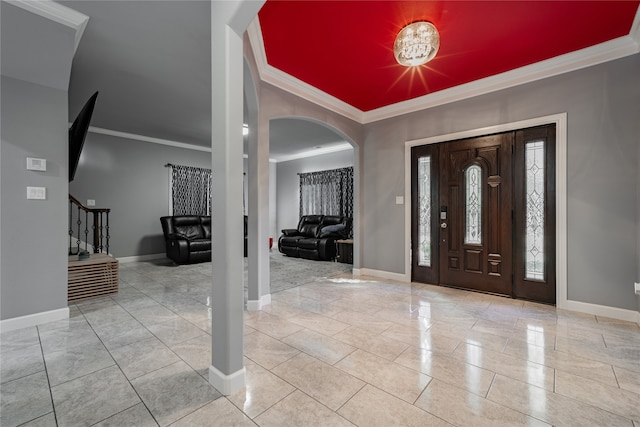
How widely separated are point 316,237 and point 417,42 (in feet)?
15.7

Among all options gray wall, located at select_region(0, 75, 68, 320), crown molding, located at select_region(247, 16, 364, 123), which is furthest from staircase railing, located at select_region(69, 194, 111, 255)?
crown molding, located at select_region(247, 16, 364, 123)

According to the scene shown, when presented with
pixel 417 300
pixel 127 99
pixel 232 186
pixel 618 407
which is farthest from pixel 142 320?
pixel 618 407

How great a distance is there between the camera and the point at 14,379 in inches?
71.4

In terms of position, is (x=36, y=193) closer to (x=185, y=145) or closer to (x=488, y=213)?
(x=185, y=145)

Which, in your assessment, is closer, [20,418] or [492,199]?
[20,418]

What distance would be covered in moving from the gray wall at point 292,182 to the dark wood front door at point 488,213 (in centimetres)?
372

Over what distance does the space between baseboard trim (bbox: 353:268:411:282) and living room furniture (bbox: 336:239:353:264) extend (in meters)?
1.15

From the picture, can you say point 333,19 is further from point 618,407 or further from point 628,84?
point 618,407

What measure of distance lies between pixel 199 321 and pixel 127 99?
142 inches

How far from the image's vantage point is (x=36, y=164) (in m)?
2.69

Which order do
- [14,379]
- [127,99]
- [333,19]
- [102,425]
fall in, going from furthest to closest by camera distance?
[127,99], [333,19], [14,379], [102,425]

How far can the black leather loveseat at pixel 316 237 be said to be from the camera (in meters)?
6.20

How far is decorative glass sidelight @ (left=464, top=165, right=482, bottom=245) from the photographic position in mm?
3676

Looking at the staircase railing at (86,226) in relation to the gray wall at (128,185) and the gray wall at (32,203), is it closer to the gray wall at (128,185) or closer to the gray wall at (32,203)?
the gray wall at (128,185)
